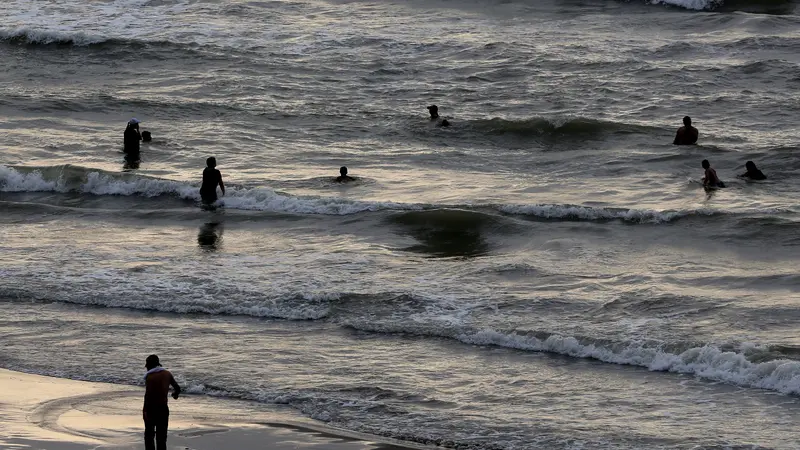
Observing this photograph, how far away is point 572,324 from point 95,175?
11900mm

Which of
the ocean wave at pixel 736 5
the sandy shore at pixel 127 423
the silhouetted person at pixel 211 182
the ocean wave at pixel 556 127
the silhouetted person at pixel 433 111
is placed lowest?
the sandy shore at pixel 127 423

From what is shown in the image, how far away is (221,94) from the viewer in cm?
3100

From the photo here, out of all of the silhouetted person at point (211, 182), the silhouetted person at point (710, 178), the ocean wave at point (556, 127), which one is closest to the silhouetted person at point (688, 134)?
the ocean wave at point (556, 127)

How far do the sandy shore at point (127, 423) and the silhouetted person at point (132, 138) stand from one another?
1218 centimetres

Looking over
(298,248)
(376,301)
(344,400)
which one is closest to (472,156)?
(298,248)

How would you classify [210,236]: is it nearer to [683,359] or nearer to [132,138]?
[132,138]

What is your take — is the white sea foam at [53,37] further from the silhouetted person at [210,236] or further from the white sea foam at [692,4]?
the white sea foam at [692,4]

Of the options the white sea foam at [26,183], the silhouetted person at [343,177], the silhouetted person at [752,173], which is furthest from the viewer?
the white sea foam at [26,183]

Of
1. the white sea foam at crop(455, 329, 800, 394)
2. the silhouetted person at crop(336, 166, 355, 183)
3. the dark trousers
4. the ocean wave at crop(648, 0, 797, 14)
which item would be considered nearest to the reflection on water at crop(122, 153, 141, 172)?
the silhouetted person at crop(336, 166, 355, 183)

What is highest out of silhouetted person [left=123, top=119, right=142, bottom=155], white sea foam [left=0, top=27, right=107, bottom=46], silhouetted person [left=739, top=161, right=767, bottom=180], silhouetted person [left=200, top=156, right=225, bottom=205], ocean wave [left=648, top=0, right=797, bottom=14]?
ocean wave [left=648, top=0, right=797, bottom=14]

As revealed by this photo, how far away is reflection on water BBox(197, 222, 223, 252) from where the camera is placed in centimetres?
2093

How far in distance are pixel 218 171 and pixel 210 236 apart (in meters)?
2.02

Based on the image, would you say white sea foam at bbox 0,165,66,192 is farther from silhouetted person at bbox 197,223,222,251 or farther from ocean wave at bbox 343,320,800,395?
ocean wave at bbox 343,320,800,395

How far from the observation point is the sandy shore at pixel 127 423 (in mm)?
12719
